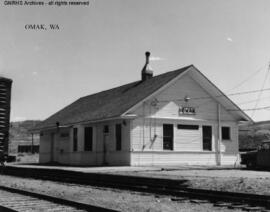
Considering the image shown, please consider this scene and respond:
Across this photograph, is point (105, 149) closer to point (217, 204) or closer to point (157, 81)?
point (157, 81)

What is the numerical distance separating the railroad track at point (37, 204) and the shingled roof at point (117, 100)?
1425 centimetres

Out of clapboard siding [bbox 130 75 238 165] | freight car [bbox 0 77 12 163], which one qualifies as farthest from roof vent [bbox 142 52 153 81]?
freight car [bbox 0 77 12 163]

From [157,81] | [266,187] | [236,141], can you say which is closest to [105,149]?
[157,81]

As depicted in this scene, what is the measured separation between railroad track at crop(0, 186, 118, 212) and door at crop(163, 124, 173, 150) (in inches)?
613

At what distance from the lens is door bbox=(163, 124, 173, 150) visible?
25703mm

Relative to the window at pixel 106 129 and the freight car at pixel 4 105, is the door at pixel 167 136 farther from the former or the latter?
the freight car at pixel 4 105

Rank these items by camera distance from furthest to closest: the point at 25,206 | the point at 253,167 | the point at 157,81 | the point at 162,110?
1. the point at 157,81
2. the point at 162,110
3. the point at 253,167
4. the point at 25,206

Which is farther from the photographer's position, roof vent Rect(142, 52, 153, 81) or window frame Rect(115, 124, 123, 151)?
roof vent Rect(142, 52, 153, 81)

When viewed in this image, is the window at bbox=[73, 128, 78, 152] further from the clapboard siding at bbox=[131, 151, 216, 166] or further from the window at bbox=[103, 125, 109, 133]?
the clapboard siding at bbox=[131, 151, 216, 166]

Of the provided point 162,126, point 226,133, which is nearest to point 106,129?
point 162,126

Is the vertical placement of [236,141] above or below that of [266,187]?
above

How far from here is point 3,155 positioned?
54.7 feet

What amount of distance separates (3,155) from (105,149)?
1066 centimetres

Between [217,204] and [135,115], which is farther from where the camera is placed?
[135,115]
